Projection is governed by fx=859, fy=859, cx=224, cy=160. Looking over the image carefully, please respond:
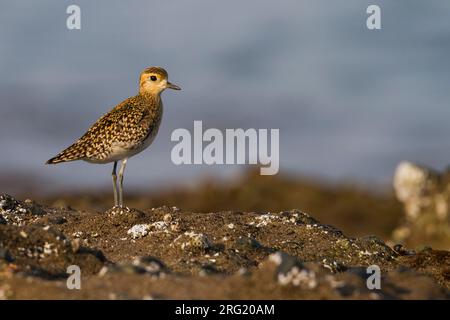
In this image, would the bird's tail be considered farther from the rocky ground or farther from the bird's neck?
the bird's neck

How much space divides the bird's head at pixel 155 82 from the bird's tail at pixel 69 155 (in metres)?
2.37

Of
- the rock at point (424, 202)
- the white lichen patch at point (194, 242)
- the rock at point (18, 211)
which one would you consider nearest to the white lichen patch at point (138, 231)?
the white lichen patch at point (194, 242)

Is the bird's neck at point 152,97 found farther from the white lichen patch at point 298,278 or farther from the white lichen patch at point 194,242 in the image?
the white lichen patch at point 298,278

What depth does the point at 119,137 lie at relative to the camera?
61.8 feet

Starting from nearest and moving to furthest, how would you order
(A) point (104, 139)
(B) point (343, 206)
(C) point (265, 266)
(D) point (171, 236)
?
(C) point (265, 266) < (D) point (171, 236) < (A) point (104, 139) < (B) point (343, 206)

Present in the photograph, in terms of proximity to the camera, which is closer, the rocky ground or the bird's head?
the rocky ground

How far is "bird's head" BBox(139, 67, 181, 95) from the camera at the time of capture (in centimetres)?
2053

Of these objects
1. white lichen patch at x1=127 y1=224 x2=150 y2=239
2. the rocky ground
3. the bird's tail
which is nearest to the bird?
the bird's tail

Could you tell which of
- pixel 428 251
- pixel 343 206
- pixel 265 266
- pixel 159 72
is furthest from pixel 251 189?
pixel 265 266

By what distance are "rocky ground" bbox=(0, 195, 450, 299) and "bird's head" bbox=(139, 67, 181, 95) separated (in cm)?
369
